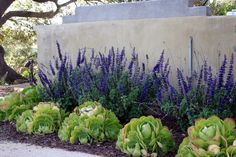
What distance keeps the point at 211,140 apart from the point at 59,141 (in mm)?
2111

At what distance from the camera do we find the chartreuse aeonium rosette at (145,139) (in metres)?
4.46

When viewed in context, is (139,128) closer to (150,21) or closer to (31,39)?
(150,21)

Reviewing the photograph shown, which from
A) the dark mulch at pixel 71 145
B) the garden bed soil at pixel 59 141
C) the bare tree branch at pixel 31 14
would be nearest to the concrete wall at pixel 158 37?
the dark mulch at pixel 71 145

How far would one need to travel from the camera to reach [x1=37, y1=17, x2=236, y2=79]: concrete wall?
5.83 metres

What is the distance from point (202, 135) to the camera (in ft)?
13.2

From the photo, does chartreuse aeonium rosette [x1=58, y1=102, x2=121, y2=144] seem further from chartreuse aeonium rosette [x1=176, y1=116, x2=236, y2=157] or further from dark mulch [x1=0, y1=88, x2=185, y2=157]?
chartreuse aeonium rosette [x1=176, y1=116, x2=236, y2=157]

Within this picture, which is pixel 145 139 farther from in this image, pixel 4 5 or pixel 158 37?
pixel 4 5

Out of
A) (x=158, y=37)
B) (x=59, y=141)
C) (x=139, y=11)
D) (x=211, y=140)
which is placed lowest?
(x=59, y=141)

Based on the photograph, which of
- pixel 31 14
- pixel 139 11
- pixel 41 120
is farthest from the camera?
pixel 31 14

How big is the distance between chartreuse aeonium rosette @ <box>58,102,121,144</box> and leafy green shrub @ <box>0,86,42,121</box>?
1.27 m

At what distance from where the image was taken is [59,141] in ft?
17.3

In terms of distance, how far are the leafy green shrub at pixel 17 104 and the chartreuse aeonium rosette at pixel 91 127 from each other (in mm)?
1271

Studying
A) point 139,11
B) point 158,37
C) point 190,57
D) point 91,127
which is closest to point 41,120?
point 91,127

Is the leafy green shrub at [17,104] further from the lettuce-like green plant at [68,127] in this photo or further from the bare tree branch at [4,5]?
the bare tree branch at [4,5]
